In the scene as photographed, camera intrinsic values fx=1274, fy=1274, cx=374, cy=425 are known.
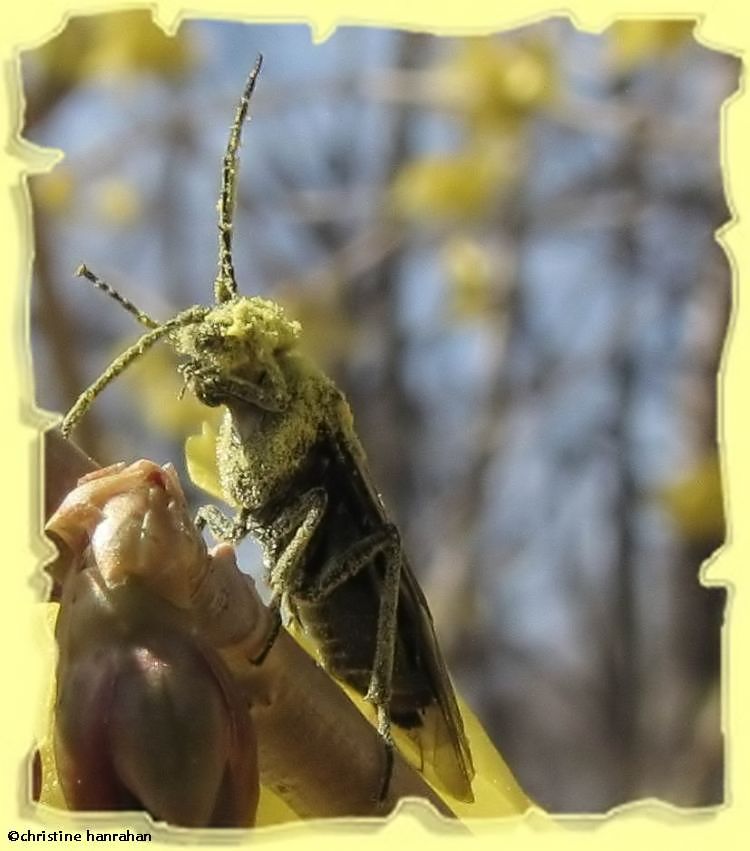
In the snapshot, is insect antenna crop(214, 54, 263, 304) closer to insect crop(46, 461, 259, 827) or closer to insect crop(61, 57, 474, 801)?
insect crop(61, 57, 474, 801)

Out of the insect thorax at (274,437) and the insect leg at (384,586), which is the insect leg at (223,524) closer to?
the insect thorax at (274,437)

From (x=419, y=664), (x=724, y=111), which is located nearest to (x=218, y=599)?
(x=419, y=664)

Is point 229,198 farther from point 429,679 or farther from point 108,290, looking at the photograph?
point 429,679

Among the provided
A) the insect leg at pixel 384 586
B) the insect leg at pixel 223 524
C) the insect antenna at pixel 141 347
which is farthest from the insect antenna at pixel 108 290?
the insect leg at pixel 384 586

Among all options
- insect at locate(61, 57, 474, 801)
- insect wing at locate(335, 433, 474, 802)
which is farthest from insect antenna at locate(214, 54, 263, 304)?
insect wing at locate(335, 433, 474, 802)

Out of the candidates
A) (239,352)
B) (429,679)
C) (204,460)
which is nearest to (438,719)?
(429,679)

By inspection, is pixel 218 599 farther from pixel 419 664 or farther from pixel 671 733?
pixel 671 733
